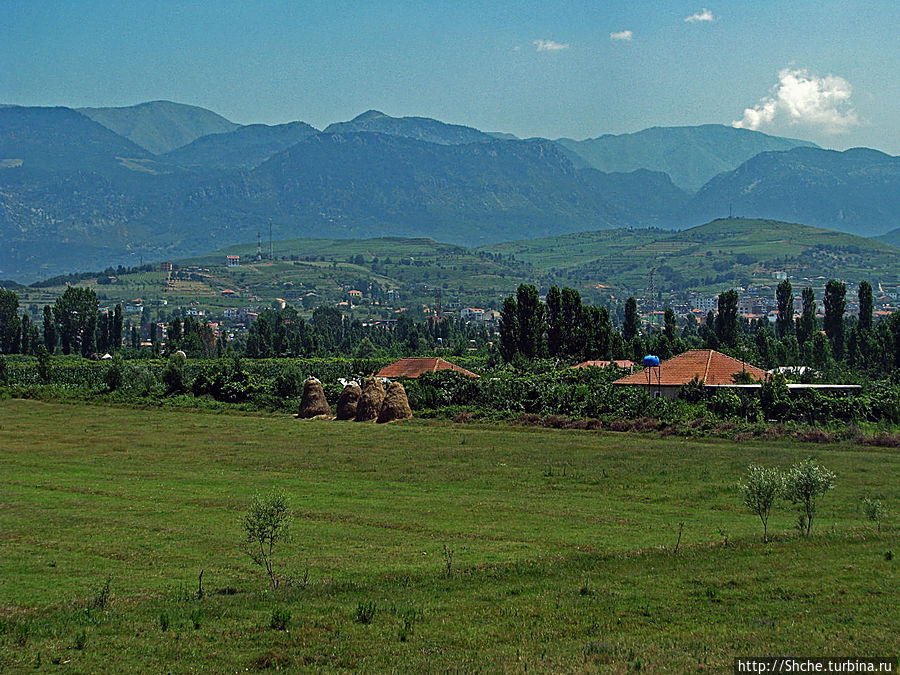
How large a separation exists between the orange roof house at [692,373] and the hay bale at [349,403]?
17.1m

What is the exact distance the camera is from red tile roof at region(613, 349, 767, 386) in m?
60.8

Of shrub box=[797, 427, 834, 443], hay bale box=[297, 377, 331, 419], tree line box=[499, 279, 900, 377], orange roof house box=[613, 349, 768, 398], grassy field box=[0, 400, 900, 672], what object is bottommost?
grassy field box=[0, 400, 900, 672]

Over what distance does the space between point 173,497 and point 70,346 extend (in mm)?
97301

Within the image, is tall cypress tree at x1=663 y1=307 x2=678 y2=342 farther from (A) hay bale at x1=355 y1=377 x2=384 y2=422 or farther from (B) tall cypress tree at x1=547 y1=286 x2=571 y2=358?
(A) hay bale at x1=355 y1=377 x2=384 y2=422

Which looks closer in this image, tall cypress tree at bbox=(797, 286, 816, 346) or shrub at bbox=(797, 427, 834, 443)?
shrub at bbox=(797, 427, 834, 443)

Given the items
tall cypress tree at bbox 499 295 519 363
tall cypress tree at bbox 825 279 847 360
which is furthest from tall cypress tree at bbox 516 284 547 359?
tall cypress tree at bbox 825 279 847 360

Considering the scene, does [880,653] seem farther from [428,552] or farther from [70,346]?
[70,346]

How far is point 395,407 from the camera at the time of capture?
56281 millimetres

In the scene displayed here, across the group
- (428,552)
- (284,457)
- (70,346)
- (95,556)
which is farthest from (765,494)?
(70,346)

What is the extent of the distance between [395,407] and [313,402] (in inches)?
239

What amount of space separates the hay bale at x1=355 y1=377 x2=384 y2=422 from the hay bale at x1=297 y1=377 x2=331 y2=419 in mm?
2719

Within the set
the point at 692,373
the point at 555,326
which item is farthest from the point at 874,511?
the point at 555,326

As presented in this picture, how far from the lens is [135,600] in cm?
1861

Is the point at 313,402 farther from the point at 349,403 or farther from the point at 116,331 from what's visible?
the point at 116,331
